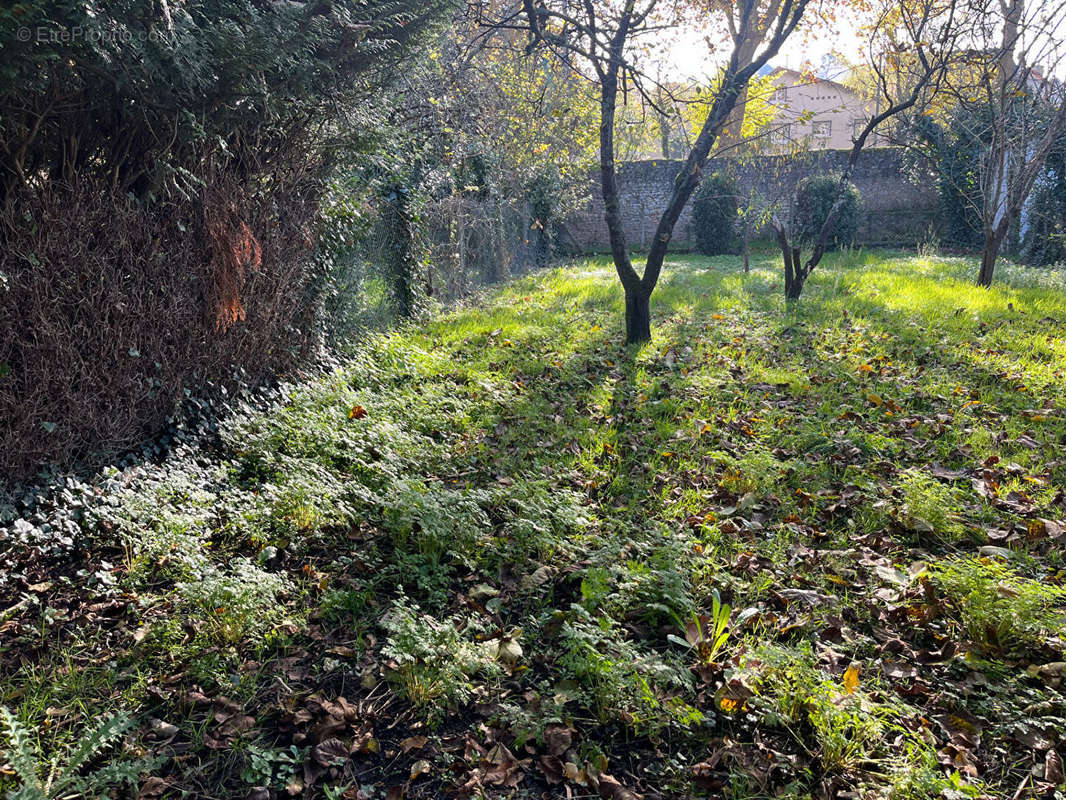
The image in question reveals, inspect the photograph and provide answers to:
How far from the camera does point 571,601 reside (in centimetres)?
295

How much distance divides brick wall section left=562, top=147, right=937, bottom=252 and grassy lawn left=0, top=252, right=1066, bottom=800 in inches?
589

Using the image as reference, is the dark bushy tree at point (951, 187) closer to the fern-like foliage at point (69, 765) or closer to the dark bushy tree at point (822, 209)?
the dark bushy tree at point (822, 209)

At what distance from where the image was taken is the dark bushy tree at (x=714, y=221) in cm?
1847

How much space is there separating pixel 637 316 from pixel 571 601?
506 centimetres

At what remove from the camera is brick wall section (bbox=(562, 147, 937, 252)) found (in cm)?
1891

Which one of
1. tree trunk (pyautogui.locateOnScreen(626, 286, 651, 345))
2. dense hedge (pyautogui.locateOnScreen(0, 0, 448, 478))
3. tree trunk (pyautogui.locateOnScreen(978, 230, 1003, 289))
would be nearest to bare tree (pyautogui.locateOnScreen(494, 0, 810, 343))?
tree trunk (pyautogui.locateOnScreen(626, 286, 651, 345))

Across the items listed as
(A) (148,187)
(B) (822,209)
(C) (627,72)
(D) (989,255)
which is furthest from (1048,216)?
(A) (148,187)

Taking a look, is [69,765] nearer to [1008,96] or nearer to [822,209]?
[1008,96]

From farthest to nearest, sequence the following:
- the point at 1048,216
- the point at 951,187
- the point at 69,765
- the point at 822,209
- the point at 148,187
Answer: the point at 822,209, the point at 951,187, the point at 1048,216, the point at 148,187, the point at 69,765

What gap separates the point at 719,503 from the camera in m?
3.83

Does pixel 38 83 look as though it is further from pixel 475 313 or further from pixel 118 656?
pixel 475 313

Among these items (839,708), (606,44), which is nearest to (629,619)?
(839,708)

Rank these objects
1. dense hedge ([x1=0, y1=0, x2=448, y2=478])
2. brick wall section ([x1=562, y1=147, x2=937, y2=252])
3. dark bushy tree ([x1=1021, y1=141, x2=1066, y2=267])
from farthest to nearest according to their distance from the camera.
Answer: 1. brick wall section ([x1=562, y1=147, x2=937, y2=252])
2. dark bushy tree ([x1=1021, y1=141, x2=1066, y2=267])
3. dense hedge ([x1=0, y1=0, x2=448, y2=478])

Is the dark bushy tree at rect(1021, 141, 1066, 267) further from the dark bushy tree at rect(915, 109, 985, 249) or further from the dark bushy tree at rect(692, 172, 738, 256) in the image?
the dark bushy tree at rect(692, 172, 738, 256)
